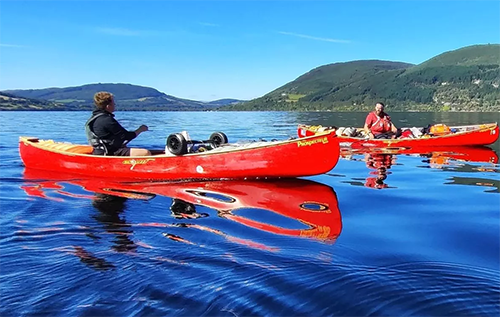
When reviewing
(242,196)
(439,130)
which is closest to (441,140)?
(439,130)

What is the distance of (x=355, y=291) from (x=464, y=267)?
1465mm

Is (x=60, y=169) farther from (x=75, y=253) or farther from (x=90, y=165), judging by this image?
(x=75, y=253)

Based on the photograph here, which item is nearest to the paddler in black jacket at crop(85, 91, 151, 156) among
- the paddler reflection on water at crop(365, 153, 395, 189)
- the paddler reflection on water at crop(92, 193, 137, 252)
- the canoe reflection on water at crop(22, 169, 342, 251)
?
the canoe reflection on water at crop(22, 169, 342, 251)

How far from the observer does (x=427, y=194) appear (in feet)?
29.0

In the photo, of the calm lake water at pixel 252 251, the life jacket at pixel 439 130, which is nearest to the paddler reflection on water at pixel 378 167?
the calm lake water at pixel 252 251

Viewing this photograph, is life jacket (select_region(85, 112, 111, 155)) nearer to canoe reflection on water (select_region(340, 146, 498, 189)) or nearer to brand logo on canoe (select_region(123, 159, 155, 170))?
brand logo on canoe (select_region(123, 159, 155, 170))

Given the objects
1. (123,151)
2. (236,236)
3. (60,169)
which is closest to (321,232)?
(236,236)

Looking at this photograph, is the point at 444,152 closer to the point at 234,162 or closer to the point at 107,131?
the point at 234,162

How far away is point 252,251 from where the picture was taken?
5.18 m

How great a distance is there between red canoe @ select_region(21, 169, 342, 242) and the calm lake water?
0.04 metres

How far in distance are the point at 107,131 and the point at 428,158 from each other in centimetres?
1038

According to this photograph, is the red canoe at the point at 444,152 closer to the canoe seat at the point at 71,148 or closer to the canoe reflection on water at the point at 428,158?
the canoe reflection on water at the point at 428,158

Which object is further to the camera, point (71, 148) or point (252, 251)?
point (71, 148)

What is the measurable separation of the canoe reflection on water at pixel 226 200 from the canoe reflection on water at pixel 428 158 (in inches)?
85.4
